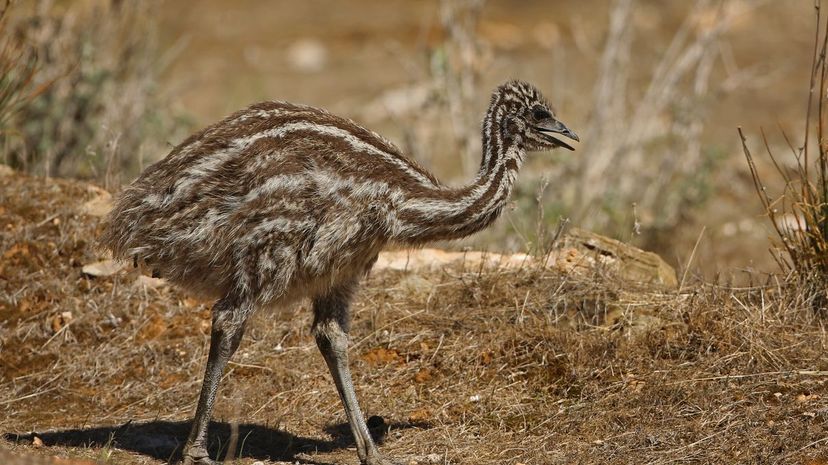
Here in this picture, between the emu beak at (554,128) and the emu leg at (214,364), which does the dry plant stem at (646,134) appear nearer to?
the emu beak at (554,128)

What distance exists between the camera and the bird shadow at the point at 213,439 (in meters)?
7.24

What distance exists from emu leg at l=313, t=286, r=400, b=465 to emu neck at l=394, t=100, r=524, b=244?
62 cm

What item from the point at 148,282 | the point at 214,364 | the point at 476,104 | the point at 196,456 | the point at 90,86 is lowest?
the point at 196,456

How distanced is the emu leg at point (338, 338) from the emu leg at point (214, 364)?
22.5 inches

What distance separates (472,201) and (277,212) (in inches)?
42.9

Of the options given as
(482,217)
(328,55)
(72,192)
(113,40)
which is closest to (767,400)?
(482,217)

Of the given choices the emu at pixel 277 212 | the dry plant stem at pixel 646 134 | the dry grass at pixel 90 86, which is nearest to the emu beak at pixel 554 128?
the emu at pixel 277 212

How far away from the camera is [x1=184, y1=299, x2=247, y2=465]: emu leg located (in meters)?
6.85

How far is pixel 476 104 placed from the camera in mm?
13875

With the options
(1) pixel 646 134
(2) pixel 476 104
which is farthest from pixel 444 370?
(1) pixel 646 134

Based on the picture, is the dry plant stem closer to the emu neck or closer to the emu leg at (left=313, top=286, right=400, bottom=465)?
the emu neck

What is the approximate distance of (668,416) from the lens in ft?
23.6

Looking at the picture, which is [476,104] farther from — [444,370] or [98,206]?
[444,370]

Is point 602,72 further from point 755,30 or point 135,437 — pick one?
point 755,30
